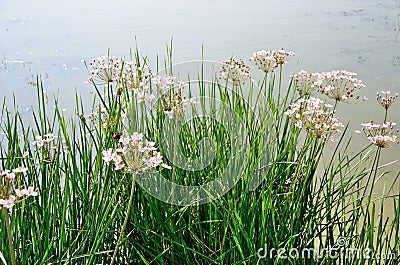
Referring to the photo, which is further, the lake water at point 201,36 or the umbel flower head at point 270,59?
the lake water at point 201,36

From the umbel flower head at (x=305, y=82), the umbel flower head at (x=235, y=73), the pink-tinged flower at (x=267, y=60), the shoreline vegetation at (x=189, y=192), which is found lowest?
the shoreline vegetation at (x=189, y=192)

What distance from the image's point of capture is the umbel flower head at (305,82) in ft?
5.22

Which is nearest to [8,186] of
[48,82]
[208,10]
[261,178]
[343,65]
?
[261,178]

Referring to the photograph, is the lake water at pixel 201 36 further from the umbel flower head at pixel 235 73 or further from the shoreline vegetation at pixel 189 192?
the shoreline vegetation at pixel 189 192

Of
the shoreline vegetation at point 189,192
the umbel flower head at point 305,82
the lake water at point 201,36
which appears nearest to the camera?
the shoreline vegetation at point 189,192

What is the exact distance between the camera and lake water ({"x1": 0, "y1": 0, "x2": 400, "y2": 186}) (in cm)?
400

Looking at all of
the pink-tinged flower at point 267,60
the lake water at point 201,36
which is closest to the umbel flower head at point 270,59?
the pink-tinged flower at point 267,60

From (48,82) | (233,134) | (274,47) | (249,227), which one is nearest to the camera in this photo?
(249,227)

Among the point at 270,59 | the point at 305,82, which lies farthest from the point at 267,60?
the point at 305,82

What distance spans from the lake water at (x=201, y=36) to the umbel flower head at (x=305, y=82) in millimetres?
1337

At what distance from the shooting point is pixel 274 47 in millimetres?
4562

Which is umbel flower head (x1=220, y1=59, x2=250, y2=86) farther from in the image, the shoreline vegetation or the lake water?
the lake water

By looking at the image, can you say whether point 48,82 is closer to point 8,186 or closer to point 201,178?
point 201,178

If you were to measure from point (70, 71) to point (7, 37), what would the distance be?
4.22 ft
